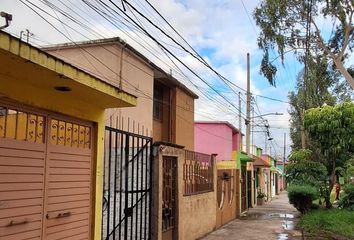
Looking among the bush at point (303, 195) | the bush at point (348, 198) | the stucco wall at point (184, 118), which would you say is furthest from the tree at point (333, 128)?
the stucco wall at point (184, 118)

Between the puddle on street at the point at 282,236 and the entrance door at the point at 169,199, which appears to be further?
the puddle on street at the point at 282,236

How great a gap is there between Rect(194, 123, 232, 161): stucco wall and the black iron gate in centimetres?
2269

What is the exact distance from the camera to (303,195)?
69.8 ft

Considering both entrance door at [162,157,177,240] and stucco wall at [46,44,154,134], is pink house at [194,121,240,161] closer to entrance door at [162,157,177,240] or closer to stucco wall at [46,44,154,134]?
stucco wall at [46,44,154,134]

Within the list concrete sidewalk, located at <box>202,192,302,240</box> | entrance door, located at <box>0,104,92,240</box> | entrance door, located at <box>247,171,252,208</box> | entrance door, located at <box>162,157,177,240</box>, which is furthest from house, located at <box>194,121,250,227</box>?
entrance door, located at <box>0,104,92,240</box>

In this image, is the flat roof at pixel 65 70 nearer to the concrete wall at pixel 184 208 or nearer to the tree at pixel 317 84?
the concrete wall at pixel 184 208

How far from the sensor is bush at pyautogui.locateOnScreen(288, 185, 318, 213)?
21062 millimetres

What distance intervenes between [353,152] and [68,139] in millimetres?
18032

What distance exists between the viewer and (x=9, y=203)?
505 cm

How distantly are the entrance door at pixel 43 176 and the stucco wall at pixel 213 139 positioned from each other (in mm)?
25724

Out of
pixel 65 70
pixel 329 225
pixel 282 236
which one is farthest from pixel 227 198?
pixel 65 70

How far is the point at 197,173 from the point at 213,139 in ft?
61.3

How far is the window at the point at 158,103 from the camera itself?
2106 cm

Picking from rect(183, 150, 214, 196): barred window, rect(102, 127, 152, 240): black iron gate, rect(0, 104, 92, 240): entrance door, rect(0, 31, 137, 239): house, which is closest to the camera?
rect(0, 31, 137, 239): house
